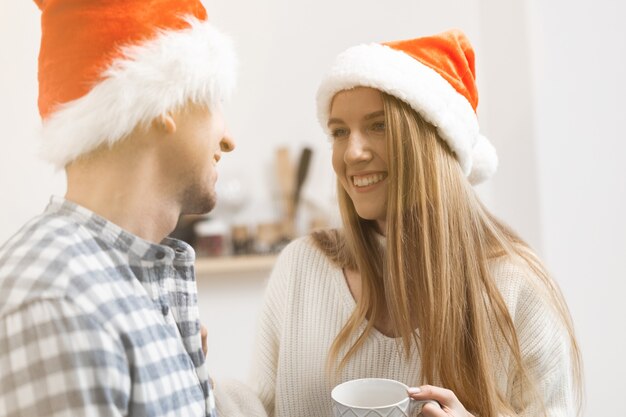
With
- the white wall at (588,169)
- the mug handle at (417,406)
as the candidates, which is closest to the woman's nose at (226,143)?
the mug handle at (417,406)

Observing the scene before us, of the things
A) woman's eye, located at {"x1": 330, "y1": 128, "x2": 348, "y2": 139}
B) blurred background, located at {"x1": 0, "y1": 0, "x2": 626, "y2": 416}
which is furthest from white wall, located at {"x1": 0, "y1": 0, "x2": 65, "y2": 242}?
woman's eye, located at {"x1": 330, "y1": 128, "x2": 348, "y2": 139}

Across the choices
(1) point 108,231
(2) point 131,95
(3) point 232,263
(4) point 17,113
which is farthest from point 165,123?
(4) point 17,113

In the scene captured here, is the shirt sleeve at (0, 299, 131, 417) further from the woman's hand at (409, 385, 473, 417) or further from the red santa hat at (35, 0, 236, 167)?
the woman's hand at (409, 385, 473, 417)

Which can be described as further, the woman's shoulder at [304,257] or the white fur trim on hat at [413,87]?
the woman's shoulder at [304,257]

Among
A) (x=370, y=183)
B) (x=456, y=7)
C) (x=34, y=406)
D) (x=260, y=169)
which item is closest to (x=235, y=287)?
(x=260, y=169)

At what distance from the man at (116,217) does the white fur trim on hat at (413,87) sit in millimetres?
360

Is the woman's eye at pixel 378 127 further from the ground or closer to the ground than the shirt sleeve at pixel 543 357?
further from the ground

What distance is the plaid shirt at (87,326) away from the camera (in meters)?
0.62

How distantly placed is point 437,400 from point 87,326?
0.51 m

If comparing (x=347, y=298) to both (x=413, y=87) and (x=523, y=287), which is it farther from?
(x=413, y=87)

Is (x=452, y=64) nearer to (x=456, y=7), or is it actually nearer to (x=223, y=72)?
(x=223, y=72)

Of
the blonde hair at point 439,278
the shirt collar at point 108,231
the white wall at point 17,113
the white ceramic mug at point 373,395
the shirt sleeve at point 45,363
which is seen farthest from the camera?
the white wall at point 17,113

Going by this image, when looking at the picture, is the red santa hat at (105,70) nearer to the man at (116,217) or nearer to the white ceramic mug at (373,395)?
the man at (116,217)

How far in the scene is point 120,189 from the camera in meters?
0.76
